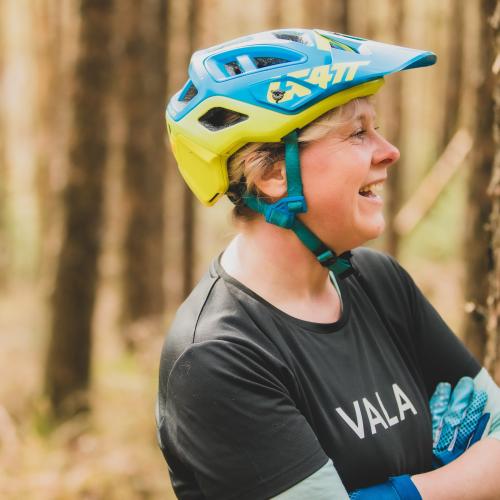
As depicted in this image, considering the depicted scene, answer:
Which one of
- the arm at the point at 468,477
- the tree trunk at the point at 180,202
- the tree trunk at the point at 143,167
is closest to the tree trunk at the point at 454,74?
the tree trunk at the point at 180,202

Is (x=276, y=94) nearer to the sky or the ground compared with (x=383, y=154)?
nearer to the sky

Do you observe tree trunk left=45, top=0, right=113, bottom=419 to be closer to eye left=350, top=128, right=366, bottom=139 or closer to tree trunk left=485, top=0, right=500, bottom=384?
tree trunk left=485, top=0, right=500, bottom=384

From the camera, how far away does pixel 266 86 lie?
212 centimetres

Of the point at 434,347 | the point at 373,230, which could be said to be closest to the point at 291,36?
the point at 373,230

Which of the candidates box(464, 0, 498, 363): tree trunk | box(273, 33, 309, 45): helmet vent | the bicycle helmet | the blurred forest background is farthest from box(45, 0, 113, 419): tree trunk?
box(273, 33, 309, 45): helmet vent

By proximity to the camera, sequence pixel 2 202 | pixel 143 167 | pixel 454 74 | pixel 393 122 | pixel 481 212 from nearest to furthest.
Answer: pixel 481 212, pixel 143 167, pixel 393 122, pixel 454 74, pixel 2 202

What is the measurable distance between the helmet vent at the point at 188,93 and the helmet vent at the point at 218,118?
18 cm

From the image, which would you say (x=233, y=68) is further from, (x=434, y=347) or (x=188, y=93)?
(x=434, y=347)

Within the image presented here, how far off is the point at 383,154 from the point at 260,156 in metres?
0.37

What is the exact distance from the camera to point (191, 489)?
79.4 inches

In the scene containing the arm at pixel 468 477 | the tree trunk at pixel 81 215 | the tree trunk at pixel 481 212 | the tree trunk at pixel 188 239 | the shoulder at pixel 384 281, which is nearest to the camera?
the arm at pixel 468 477

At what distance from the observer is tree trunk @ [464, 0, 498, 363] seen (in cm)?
319

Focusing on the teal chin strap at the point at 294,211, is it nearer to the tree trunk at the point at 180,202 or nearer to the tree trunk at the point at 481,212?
the tree trunk at the point at 481,212

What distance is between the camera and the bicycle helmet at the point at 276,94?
208 centimetres
